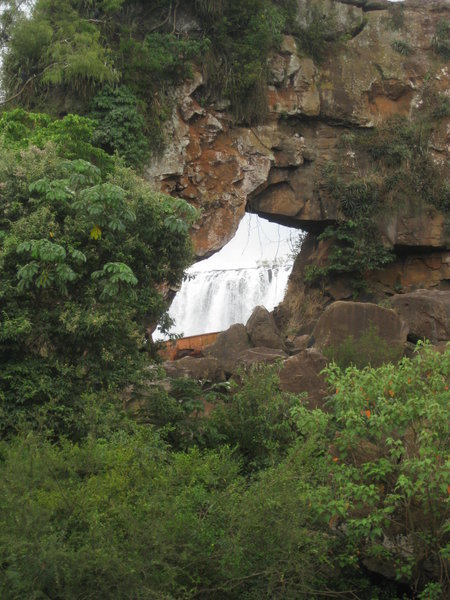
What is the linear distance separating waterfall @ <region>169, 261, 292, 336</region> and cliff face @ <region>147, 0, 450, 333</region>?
3.75 meters

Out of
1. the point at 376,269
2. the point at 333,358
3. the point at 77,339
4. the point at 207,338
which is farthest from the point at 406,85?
the point at 77,339

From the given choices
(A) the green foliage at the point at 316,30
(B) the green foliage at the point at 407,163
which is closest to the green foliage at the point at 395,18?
(A) the green foliage at the point at 316,30

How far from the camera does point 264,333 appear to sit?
55.4ft

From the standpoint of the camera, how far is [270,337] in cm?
1686

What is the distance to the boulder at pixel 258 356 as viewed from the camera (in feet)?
46.2

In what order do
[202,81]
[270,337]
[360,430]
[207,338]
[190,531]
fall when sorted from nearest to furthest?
[190,531]
[360,430]
[270,337]
[202,81]
[207,338]

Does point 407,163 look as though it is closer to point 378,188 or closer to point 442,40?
point 378,188

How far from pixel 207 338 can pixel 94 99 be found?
24.5 feet

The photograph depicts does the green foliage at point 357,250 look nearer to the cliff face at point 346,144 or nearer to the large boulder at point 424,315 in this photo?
the cliff face at point 346,144

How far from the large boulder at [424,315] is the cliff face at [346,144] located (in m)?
3.90

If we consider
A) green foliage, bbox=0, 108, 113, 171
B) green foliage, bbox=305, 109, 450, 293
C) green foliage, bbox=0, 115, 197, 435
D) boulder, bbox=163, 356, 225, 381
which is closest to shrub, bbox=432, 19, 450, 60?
green foliage, bbox=305, 109, 450, 293

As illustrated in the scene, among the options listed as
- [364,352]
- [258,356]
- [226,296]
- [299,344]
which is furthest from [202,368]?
[226,296]

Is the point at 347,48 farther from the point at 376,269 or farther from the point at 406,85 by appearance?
the point at 376,269

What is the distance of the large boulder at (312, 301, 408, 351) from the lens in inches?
597
